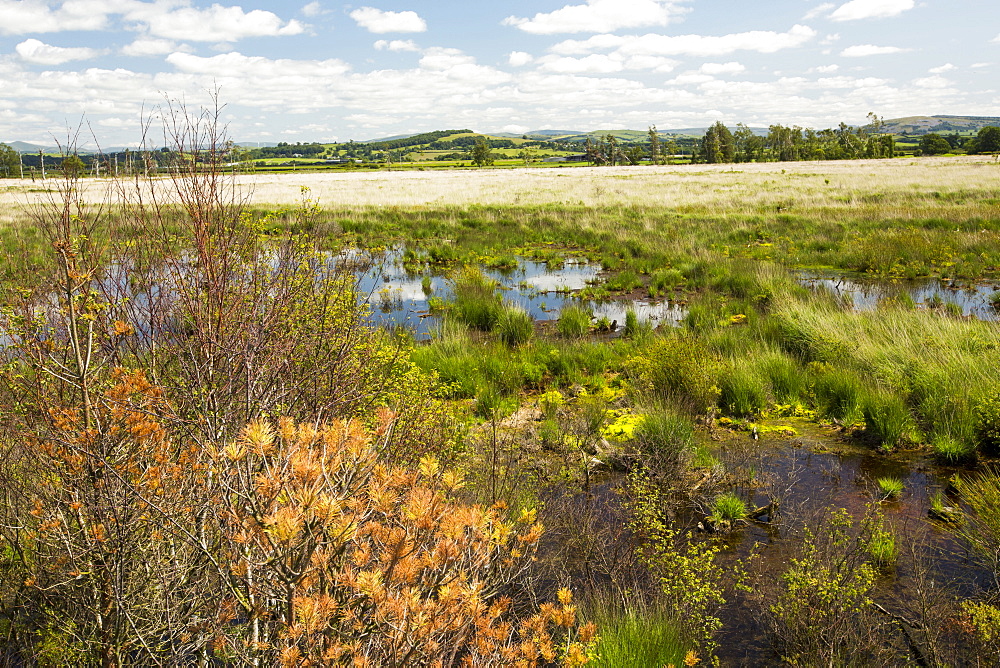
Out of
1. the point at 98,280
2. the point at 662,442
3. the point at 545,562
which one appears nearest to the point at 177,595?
the point at 98,280

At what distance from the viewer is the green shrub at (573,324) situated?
11.0 metres

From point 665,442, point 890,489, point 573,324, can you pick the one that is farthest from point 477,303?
point 890,489

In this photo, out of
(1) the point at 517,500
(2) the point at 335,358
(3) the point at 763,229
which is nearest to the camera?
(2) the point at 335,358

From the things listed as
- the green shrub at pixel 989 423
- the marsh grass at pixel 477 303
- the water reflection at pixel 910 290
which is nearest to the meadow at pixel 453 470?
the green shrub at pixel 989 423

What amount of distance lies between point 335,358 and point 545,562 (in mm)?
2186

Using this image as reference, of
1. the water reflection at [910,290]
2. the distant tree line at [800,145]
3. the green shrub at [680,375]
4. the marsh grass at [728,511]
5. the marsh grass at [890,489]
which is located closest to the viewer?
the marsh grass at [728,511]

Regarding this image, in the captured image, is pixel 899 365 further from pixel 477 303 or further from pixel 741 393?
pixel 477 303

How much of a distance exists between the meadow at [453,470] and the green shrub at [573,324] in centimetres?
5

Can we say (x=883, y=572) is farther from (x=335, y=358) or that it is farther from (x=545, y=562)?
(x=335, y=358)

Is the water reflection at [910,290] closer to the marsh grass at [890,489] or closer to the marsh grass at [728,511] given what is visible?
Answer: the marsh grass at [890,489]

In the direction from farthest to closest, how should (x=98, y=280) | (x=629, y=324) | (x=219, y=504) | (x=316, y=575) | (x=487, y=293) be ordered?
1. (x=487, y=293)
2. (x=629, y=324)
3. (x=98, y=280)
4. (x=219, y=504)
5. (x=316, y=575)

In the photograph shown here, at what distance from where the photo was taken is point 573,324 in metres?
11.1

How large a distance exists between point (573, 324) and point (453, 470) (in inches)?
289

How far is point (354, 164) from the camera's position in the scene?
103 meters
